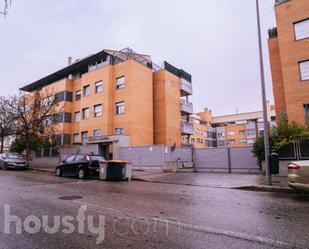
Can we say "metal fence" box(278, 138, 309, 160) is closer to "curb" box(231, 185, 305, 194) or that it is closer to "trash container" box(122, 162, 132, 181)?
"curb" box(231, 185, 305, 194)

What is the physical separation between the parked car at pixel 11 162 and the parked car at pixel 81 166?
870 cm

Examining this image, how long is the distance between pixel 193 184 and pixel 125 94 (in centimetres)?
1893

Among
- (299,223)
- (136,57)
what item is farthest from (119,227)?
(136,57)

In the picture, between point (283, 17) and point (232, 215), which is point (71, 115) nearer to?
point (283, 17)

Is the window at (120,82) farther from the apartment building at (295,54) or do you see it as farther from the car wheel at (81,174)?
the apartment building at (295,54)

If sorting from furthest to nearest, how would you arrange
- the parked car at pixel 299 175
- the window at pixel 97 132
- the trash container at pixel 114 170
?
the window at pixel 97 132, the trash container at pixel 114 170, the parked car at pixel 299 175

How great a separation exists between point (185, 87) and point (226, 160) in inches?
770

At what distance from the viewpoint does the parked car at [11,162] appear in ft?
77.3

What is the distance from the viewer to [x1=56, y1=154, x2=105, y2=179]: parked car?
632 inches

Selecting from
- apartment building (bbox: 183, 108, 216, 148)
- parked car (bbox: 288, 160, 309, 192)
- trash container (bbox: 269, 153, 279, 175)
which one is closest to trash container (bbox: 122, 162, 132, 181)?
trash container (bbox: 269, 153, 279, 175)

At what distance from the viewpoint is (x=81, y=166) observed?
16359 millimetres

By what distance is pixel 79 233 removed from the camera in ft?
15.6

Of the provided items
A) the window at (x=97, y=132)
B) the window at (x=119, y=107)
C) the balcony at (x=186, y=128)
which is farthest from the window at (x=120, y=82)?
the balcony at (x=186, y=128)

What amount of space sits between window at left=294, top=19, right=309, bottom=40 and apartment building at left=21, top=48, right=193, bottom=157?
649 inches
